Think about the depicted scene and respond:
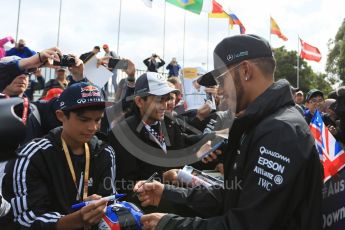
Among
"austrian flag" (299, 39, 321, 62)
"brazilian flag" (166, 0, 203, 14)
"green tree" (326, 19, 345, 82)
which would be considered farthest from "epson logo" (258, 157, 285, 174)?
"green tree" (326, 19, 345, 82)

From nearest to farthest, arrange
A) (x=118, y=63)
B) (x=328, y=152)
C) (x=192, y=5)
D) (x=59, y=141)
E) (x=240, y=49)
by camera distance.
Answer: (x=240, y=49)
(x=328, y=152)
(x=59, y=141)
(x=118, y=63)
(x=192, y=5)

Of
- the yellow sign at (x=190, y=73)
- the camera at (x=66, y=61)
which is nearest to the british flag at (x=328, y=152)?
the camera at (x=66, y=61)

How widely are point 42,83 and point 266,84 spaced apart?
8416 mm

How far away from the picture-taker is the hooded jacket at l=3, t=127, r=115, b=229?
2.47 m

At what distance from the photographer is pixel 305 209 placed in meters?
1.86

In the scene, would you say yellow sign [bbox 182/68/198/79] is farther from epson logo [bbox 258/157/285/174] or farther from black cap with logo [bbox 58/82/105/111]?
epson logo [bbox 258/157/285/174]

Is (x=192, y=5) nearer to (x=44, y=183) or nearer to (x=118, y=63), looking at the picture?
(x=118, y=63)

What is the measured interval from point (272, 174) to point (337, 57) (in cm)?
4797

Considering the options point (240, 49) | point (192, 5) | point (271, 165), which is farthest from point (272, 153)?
point (192, 5)

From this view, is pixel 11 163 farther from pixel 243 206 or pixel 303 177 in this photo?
pixel 303 177

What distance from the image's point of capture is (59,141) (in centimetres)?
275

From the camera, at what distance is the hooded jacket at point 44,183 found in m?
2.47

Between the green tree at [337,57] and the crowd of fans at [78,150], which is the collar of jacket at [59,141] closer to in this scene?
the crowd of fans at [78,150]

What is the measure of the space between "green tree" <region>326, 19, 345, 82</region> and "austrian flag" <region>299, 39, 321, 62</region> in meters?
20.7
